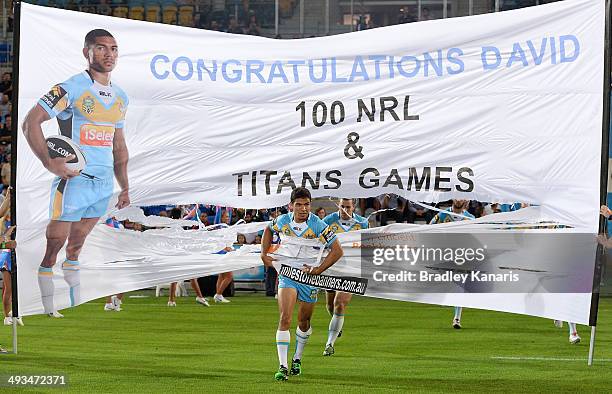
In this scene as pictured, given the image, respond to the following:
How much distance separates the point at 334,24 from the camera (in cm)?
3056

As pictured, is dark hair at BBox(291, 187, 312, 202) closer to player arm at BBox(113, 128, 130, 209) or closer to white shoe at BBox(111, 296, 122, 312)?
player arm at BBox(113, 128, 130, 209)

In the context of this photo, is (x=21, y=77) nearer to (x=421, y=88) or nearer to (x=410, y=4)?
(x=421, y=88)

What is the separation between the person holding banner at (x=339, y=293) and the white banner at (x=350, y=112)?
2200mm

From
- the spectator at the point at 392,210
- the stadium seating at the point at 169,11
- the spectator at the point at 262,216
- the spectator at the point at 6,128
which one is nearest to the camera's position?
the spectator at the point at 262,216

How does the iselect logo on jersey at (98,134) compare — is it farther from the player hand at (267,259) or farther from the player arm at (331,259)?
the player arm at (331,259)

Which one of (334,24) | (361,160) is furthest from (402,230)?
(334,24)

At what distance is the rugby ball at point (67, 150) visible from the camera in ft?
41.4

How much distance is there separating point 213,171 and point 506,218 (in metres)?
3.16

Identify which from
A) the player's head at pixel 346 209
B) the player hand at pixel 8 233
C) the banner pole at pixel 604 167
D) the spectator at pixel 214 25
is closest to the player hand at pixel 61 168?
the player hand at pixel 8 233

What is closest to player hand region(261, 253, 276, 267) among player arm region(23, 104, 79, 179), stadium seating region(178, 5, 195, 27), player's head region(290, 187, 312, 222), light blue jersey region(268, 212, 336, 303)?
light blue jersey region(268, 212, 336, 303)

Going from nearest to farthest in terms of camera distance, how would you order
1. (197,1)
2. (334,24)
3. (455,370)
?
(455,370) → (334,24) → (197,1)

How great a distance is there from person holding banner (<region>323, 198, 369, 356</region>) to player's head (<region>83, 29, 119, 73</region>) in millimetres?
3407

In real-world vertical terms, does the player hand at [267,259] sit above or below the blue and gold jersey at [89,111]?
below

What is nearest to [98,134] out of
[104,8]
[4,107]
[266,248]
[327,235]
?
[266,248]
